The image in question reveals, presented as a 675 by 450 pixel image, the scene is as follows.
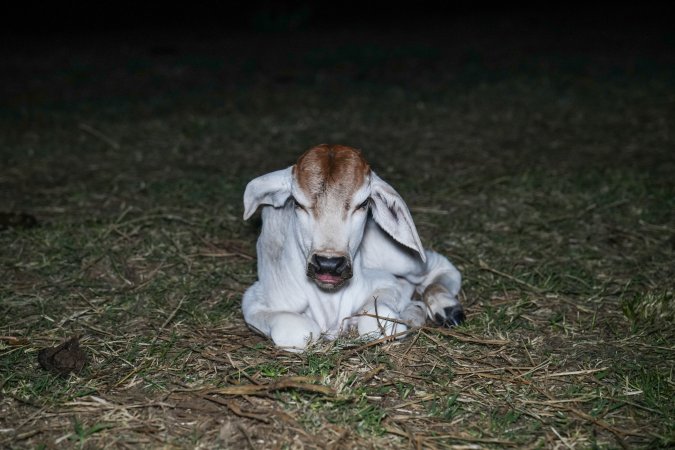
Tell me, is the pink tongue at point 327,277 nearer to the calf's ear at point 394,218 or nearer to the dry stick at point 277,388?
the dry stick at point 277,388

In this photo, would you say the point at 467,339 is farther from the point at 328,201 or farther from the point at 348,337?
the point at 328,201

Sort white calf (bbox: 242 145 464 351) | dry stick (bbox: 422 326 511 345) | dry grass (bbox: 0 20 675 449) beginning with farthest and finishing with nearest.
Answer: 1. dry stick (bbox: 422 326 511 345)
2. white calf (bbox: 242 145 464 351)
3. dry grass (bbox: 0 20 675 449)

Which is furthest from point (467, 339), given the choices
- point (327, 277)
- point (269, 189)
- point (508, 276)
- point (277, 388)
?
point (269, 189)

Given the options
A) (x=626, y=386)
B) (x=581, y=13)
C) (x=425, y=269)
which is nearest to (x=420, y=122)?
(x=425, y=269)

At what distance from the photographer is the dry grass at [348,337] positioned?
12.1 feet

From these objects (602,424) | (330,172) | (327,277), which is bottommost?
(602,424)

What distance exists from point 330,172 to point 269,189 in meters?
0.46

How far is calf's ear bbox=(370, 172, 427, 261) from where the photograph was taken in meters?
4.44

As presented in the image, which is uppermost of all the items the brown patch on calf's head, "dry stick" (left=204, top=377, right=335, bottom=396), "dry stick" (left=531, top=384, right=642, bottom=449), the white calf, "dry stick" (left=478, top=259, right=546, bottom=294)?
the brown patch on calf's head

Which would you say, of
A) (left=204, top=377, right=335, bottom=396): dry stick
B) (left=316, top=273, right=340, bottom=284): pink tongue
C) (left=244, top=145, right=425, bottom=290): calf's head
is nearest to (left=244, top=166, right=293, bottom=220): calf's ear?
(left=244, top=145, right=425, bottom=290): calf's head

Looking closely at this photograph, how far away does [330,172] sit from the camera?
4.17 meters

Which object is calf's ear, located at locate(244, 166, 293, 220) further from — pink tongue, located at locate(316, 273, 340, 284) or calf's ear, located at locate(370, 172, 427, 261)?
pink tongue, located at locate(316, 273, 340, 284)

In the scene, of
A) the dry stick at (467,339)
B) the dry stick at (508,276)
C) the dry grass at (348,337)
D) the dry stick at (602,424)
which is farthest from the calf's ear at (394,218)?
the dry stick at (602,424)

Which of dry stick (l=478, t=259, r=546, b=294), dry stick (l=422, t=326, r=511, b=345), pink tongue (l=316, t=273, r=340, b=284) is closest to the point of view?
pink tongue (l=316, t=273, r=340, b=284)
